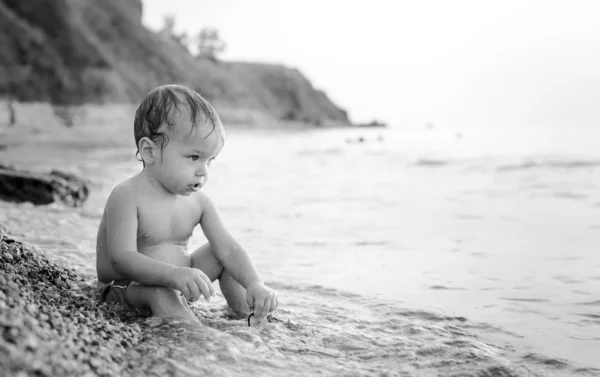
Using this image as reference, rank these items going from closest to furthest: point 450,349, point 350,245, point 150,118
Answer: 1. point 450,349
2. point 150,118
3. point 350,245

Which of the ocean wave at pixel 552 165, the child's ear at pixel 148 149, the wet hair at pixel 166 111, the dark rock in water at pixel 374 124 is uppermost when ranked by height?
the dark rock in water at pixel 374 124

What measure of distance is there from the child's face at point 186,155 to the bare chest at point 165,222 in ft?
0.45

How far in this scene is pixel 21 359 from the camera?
4.83ft

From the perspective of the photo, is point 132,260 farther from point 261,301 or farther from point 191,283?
point 261,301

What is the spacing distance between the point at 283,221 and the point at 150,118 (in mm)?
3603

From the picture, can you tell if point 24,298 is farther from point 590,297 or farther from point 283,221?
point 283,221

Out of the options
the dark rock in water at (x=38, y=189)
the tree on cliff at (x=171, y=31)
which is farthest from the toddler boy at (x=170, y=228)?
the tree on cliff at (x=171, y=31)

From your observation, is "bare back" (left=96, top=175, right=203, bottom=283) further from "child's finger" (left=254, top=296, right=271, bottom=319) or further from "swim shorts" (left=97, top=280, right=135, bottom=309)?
"child's finger" (left=254, top=296, right=271, bottom=319)

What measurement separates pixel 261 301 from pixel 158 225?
2.03 ft

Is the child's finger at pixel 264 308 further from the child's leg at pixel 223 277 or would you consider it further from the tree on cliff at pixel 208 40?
the tree on cliff at pixel 208 40

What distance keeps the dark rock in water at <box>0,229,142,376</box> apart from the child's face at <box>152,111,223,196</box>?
2.02ft

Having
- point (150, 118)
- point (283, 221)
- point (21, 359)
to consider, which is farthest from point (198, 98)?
point (283, 221)

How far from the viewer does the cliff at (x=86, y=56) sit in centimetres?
2973

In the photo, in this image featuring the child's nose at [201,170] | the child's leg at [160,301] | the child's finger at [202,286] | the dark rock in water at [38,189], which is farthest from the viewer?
the dark rock in water at [38,189]
